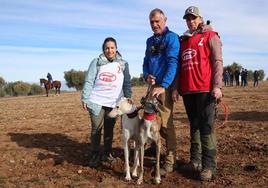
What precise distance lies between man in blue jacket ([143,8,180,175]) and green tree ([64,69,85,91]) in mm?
62965

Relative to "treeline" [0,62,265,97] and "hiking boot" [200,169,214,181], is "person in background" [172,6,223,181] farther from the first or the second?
"treeline" [0,62,265,97]

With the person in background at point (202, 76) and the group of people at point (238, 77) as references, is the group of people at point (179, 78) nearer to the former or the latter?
the person in background at point (202, 76)

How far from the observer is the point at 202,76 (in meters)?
6.12

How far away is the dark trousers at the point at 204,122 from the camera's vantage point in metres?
6.22

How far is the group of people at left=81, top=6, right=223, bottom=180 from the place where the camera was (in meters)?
6.12

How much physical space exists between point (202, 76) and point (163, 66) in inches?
26.0

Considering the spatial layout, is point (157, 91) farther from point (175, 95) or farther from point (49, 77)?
point (49, 77)

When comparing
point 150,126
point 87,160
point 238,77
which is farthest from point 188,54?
point 238,77

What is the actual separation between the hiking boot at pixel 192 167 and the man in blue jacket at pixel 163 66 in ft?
0.85

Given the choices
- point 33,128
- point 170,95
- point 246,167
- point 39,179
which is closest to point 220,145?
point 246,167

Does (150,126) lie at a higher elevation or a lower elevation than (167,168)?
higher

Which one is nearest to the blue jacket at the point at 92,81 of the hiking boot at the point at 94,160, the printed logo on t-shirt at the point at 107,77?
the printed logo on t-shirt at the point at 107,77

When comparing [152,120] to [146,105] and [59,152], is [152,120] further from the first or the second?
[59,152]

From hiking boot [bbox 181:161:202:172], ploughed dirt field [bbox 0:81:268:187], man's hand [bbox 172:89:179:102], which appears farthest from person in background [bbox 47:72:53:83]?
man's hand [bbox 172:89:179:102]
